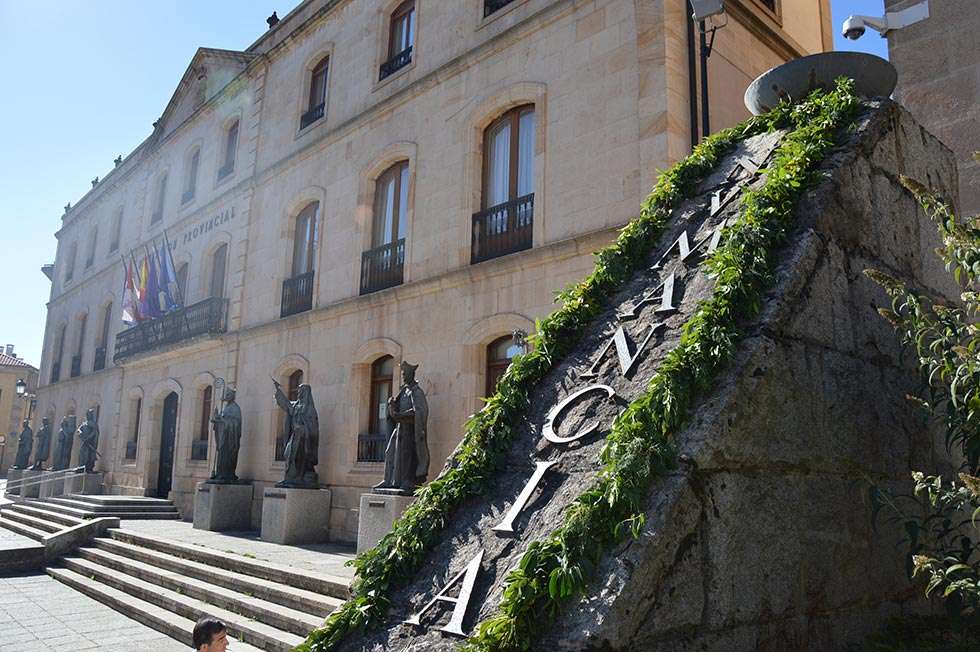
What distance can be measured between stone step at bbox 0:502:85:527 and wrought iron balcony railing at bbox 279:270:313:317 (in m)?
5.82

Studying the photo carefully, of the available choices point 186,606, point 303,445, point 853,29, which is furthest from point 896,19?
point 303,445

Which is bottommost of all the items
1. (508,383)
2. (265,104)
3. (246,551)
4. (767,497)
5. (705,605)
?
(246,551)

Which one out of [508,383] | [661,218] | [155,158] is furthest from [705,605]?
[155,158]

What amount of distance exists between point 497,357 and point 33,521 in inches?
507

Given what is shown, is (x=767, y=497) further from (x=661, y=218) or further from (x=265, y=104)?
(x=265, y=104)

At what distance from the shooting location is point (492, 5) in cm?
1280

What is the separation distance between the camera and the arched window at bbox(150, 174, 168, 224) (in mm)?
23530

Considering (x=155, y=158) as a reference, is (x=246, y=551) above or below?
below

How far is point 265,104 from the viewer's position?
727 inches

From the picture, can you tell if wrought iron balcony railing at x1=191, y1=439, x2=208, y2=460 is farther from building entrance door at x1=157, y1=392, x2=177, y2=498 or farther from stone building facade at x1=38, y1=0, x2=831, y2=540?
building entrance door at x1=157, y1=392, x2=177, y2=498

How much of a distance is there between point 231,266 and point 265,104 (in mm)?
4067

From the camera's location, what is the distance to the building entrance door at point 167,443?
67.1 feet

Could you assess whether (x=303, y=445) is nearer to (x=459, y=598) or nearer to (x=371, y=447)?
(x=371, y=447)

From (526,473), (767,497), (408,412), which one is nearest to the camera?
(767,497)
